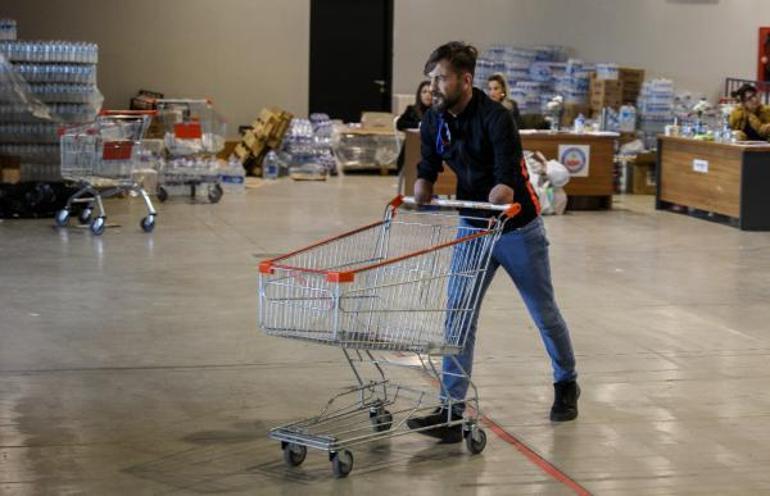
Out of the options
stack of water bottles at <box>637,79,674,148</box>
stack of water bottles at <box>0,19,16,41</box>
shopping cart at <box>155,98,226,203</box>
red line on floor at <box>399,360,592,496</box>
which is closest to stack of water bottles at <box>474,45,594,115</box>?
stack of water bottles at <box>637,79,674,148</box>

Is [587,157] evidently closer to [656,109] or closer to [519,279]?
[656,109]

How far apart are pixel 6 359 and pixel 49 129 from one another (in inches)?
325

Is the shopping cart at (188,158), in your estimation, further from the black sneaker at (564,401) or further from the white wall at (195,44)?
the black sneaker at (564,401)

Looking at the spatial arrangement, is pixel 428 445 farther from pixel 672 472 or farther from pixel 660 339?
pixel 660 339

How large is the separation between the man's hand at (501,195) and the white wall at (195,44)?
1549cm

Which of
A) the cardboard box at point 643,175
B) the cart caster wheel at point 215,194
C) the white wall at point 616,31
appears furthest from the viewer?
the white wall at point 616,31

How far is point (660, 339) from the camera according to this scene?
8195 millimetres

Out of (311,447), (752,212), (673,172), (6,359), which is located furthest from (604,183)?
(311,447)

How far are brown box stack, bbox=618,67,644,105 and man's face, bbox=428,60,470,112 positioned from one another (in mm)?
15260

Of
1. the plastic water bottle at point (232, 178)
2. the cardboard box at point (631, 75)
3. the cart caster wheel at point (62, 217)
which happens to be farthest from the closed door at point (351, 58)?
the cart caster wheel at point (62, 217)

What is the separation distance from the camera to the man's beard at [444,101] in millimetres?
5645

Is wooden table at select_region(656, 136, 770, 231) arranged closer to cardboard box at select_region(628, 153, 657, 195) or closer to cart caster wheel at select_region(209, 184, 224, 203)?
cardboard box at select_region(628, 153, 657, 195)

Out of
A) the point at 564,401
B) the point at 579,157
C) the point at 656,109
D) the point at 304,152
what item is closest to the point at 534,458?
the point at 564,401

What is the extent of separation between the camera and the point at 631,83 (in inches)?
812
